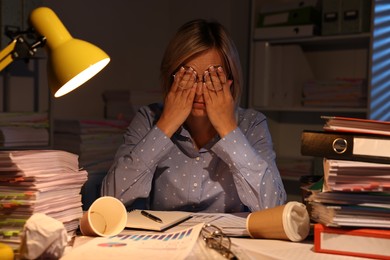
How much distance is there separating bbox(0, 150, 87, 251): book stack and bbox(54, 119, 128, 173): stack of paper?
161cm

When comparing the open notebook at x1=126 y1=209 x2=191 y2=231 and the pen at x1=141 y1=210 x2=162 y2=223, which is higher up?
the pen at x1=141 y1=210 x2=162 y2=223

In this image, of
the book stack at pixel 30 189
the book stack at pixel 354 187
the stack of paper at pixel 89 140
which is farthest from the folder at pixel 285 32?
the book stack at pixel 30 189

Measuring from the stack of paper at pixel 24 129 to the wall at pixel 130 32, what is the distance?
0.41 metres

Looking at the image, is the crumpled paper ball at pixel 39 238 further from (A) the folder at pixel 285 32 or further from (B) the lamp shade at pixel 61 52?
(A) the folder at pixel 285 32

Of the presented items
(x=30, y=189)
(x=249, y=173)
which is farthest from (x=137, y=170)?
(x=30, y=189)

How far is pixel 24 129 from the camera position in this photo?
246 cm

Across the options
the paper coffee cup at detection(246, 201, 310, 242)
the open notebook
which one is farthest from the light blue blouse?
the paper coffee cup at detection(246, 201, 310, 242)

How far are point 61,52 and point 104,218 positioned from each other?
38 centimetres

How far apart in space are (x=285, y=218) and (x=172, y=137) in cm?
73

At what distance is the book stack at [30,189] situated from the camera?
1.06m

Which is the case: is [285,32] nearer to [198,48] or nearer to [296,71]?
[296,71]

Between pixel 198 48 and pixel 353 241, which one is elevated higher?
pixel 198 48

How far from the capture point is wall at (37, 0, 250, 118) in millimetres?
3061

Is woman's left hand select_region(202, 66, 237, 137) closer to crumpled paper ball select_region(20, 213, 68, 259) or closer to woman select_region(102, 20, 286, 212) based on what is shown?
woman select_region(102, 20, 286, 212)
